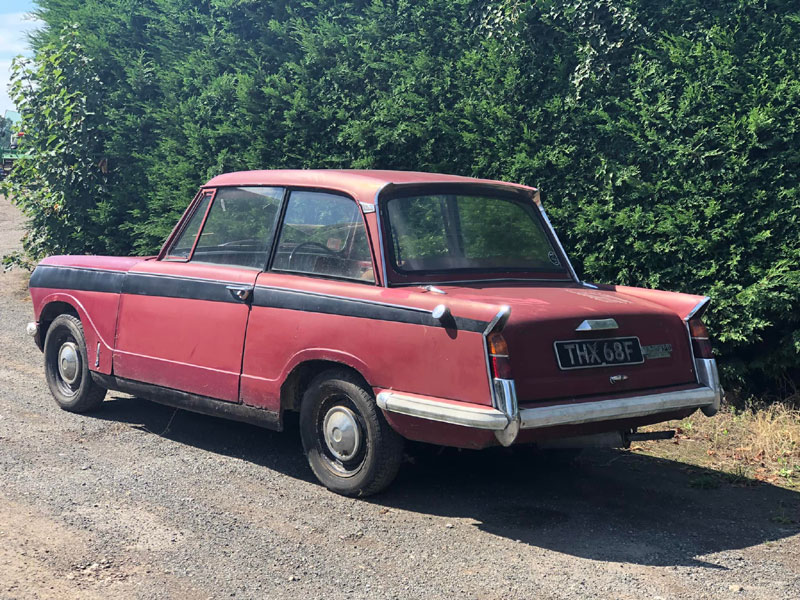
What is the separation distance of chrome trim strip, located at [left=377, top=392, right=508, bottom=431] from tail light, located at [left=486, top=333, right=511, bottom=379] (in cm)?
18

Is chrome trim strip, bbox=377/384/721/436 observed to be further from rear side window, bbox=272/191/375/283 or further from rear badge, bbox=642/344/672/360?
rear side window, bbox=272/191/375/283

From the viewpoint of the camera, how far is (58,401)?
7379 millimetres

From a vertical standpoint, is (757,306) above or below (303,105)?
below

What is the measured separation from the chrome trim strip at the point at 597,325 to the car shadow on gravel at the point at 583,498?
101 centimetres

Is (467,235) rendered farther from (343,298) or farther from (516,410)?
(516,410)

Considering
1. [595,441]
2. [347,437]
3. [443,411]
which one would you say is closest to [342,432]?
[347,437]

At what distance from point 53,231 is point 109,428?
698 cm

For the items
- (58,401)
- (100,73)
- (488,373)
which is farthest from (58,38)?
(488,373)

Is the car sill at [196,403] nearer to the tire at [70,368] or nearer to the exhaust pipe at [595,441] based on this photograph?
the tire at [70,368]

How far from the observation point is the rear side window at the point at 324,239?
5.50 meters

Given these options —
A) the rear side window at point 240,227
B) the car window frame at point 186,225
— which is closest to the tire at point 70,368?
the car window frame at point 186,225

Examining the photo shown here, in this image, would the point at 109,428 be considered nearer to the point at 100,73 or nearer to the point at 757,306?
the point at 757,306

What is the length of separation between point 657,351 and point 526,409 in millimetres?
1032

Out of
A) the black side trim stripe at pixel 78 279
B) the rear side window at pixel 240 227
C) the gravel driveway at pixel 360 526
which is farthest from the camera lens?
the black side trim stripe at pixel 78 279
